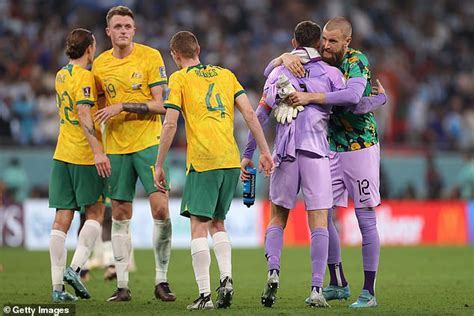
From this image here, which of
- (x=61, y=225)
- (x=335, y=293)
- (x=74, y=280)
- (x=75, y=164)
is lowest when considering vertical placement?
(x=335, y=293)

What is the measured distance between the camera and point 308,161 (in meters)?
9.38

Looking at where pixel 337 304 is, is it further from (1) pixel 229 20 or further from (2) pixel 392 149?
(1) pixel 229 20

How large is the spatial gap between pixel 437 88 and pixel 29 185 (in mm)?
11174

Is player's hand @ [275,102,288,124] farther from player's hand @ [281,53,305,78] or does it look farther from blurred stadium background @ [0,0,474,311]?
blurred stadium background @ [0,0,474,311]

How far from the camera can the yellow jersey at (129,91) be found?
1030 cm

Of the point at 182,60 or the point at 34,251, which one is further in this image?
the point at 34,251

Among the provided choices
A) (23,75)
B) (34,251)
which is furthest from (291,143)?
(23,75)

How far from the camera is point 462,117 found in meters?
24.6

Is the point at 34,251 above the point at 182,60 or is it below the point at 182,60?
below

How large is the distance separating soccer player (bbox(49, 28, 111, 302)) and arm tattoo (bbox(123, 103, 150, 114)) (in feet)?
1.09

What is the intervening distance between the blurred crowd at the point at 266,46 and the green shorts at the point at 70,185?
10693 mm

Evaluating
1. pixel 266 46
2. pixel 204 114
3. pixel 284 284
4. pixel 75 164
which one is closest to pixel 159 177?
pixel 204 114

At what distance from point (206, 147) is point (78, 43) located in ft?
6.43

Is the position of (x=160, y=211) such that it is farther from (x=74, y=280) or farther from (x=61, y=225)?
(x=74, y=280)
